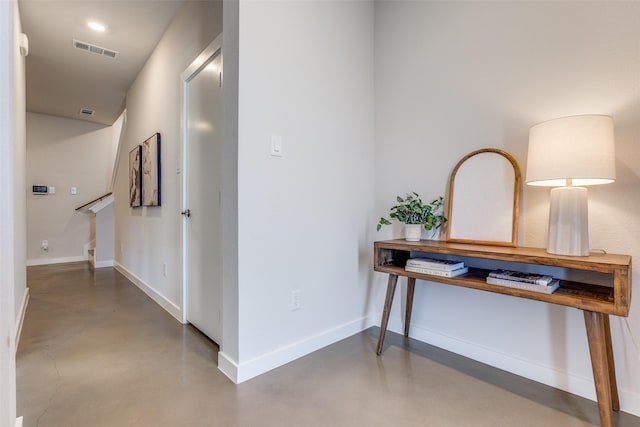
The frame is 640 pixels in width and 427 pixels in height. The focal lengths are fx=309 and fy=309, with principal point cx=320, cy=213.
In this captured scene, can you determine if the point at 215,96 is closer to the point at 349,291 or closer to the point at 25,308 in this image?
the point at 349,291

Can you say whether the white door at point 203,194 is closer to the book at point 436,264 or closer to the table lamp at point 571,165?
the book at point 436,264

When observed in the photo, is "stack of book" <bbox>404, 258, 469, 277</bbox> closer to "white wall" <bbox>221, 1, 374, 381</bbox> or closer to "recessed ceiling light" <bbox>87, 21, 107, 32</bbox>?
"white wall" <bbox>221, 1, 374, 381</bbox>

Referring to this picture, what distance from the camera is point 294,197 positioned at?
1873 millimetres

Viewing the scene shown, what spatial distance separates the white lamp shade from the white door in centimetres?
180

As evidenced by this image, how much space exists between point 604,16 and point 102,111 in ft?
20.7

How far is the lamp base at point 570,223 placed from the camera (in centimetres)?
130

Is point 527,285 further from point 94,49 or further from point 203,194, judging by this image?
point 94,49

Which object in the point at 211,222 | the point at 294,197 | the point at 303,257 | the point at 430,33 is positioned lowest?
the point at 303,257

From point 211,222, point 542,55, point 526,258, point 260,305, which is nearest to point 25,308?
point 211,222

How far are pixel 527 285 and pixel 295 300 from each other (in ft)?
3.96

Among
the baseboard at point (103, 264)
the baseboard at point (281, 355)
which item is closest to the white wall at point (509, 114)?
the baseboard at point (281, 355)

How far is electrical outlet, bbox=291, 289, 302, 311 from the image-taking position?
187cm

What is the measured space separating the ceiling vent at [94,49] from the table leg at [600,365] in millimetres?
4479

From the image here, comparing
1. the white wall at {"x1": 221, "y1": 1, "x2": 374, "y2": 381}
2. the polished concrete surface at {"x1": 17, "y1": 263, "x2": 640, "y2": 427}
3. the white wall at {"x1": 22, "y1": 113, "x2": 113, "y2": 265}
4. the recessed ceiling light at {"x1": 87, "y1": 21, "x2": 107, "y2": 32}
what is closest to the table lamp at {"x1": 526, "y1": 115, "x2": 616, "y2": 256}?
the polished concrete surface at {"x1": 17, "y1": 263, "x2": 640, "y2": 427}
